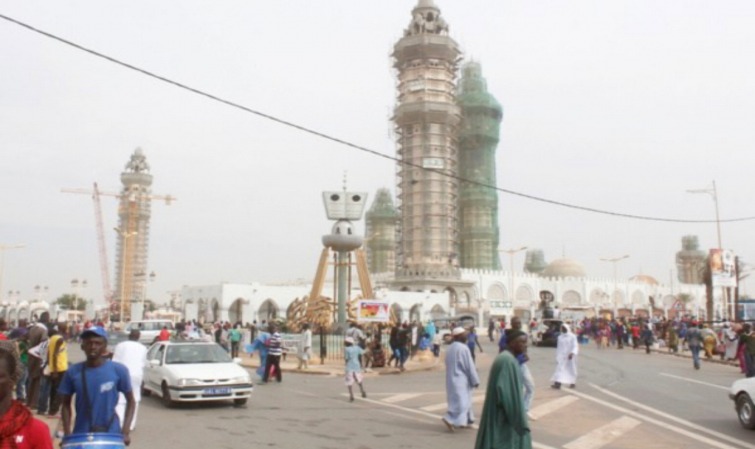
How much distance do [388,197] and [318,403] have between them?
106m

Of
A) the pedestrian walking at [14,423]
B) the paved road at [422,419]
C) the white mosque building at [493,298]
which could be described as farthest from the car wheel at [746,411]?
the white mosque building at [493,298]

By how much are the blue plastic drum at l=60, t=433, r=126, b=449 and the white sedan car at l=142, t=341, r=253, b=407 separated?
807 cm

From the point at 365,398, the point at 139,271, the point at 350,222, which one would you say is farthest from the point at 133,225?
the point at 365,398

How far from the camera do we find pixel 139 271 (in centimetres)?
14750

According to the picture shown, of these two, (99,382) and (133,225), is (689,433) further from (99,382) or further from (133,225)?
(133,225)

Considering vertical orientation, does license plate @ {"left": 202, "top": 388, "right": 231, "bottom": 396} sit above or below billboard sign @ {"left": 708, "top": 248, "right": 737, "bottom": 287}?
below

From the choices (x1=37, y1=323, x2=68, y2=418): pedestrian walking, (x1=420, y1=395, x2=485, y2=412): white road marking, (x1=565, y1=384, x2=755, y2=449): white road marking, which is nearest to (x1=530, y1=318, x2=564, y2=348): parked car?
(x1=565, y1=384, x2=755, y2=449): white road marking

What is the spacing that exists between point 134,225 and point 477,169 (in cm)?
8477

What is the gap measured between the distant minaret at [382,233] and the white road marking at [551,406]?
94.7m

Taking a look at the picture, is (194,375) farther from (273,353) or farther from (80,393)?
(80,393)

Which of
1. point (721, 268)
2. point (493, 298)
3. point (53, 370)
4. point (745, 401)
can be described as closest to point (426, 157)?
point (493, 298)

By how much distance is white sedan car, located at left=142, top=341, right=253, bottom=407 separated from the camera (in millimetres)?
12453

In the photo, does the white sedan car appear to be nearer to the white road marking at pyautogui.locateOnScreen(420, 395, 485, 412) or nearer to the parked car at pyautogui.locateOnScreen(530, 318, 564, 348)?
the white road marking at pyautogui.locateOnScreen(420, 395, 485, 412)

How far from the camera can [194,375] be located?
41.3 feet
